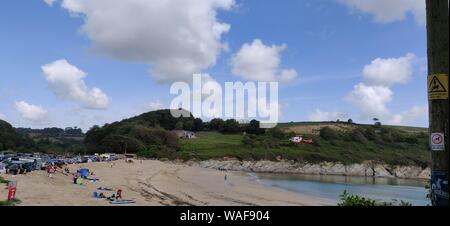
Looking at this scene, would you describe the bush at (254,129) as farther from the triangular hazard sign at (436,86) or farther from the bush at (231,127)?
the triangular hazard sign at (436,86)

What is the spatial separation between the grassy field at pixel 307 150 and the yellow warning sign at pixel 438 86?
12844 cm

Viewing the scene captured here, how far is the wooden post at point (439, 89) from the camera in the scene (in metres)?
5.18

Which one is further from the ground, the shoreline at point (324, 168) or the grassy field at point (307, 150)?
the grassy field at point (307, 150)

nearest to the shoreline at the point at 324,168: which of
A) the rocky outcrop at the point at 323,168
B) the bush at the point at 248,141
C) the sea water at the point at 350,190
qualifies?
the rocky outcrop at the point at 323,168

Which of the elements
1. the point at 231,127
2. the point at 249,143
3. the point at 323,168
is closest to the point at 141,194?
the point at 323,168

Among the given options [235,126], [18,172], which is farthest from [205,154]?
[18,172]

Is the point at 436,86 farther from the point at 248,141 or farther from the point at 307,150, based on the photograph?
the point at 307,150

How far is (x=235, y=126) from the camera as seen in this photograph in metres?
182

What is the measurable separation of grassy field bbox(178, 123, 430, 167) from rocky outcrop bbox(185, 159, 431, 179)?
113 inches

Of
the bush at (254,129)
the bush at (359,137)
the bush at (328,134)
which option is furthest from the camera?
the bush at (359,137)

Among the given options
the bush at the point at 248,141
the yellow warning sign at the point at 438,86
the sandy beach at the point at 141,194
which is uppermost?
the yellow warning sign at the point at 438,86

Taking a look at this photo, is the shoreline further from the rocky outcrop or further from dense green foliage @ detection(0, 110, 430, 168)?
dense green foliage @ detection(0, 110, 430, 168)

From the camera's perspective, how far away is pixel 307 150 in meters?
156
